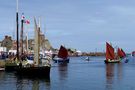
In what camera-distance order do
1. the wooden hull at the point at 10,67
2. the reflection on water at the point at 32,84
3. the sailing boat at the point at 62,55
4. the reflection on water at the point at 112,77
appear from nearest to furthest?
the reflection on water at the point at 32,84
the reflection on water at the point at 112,77
the wooden hull at the point at 10,67
the sailing boat at the point at 62,55

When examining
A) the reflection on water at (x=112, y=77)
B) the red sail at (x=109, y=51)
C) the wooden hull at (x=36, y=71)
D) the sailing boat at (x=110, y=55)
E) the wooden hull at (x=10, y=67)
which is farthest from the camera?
the sailing boat at (x=110, y=55)

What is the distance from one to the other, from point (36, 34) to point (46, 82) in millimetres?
12355

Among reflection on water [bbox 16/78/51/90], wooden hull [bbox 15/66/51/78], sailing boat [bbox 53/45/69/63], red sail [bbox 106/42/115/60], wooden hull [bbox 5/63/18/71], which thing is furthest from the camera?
sailing boat [bbox 53/45/69/63]

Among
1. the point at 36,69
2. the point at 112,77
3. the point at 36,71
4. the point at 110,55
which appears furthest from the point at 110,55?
the point at 36,69

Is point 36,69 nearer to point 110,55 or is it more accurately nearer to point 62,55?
point 110,55

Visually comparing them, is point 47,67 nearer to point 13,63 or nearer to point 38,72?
point 38,72

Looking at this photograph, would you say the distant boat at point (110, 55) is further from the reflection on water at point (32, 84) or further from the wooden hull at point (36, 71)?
the reflection on water at point (32, 84)

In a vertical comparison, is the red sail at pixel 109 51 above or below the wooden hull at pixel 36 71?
above

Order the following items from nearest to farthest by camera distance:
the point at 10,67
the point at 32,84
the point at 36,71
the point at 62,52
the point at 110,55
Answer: the point at 32,84 → the point at 36,71 → the point at 10,67 → the point at 110,55 → the point at 62,52

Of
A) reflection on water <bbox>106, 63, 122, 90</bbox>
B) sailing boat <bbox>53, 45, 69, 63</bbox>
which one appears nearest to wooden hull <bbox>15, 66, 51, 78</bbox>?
reflection on water <bbox>106, 63, 122, 90</bbox>

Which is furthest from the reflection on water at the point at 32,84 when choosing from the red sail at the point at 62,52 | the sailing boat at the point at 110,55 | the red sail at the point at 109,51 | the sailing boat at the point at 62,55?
the sailing boat at the point at 62,55

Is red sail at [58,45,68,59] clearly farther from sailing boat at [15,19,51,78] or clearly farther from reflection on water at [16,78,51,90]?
reflection on water at [16,78,51,90]

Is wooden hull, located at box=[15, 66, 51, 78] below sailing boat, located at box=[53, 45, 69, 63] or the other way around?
below

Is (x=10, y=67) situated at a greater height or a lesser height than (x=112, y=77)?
greater
